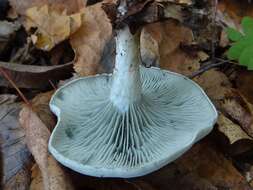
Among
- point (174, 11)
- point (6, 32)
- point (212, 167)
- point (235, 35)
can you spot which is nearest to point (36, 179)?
point (212, 167)

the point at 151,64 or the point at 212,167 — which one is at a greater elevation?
the point at 151,64

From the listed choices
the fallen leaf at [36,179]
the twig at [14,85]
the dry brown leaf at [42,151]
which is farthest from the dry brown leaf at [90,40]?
the fallen leaf at [36,179]

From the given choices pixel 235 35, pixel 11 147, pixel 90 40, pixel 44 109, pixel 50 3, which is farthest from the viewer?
pixel 50 3

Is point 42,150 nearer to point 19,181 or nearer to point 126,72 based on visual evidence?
point 19,181

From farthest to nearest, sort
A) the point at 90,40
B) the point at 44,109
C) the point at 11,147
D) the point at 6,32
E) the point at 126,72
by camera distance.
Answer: the point at 6,32 < the point at 90,40 < the point at 44,109 < the point at 11,147 < the point at 126,72

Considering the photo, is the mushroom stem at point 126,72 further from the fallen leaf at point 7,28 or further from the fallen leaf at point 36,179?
the fallen leaf at point 7,28

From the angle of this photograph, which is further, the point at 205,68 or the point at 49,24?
the point at 49,24

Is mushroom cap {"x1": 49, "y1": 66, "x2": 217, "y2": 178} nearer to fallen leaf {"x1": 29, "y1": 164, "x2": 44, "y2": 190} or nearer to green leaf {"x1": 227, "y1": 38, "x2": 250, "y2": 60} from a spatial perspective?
fallen leaf {"x1": 29, "y1": 164, "x2": 44, "y2": 190}
